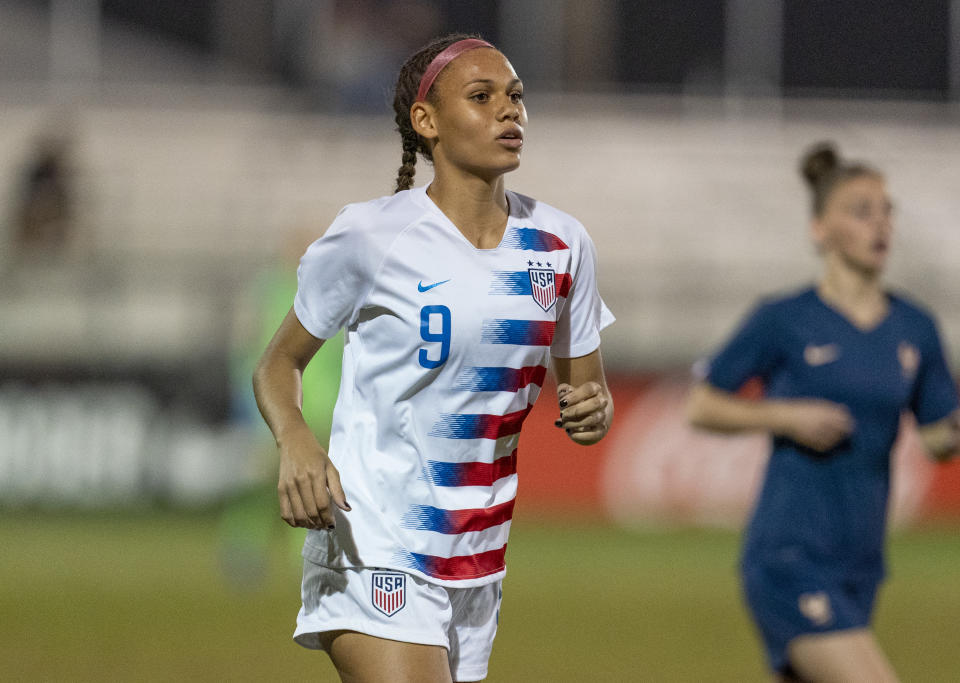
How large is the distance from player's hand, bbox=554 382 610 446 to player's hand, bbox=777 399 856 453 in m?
1.37

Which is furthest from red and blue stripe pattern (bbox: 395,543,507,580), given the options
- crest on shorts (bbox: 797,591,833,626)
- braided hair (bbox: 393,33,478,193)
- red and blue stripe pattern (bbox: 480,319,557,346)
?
crest on shorts (bbox: 797,591,833,626)

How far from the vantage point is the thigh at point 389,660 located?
3582mm

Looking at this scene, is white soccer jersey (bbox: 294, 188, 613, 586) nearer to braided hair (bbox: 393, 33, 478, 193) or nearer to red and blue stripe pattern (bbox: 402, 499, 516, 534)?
red and blue stripe pattern (bbox: 402, 499, 516, 534)

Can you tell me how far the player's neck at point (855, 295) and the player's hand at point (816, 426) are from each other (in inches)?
15.3

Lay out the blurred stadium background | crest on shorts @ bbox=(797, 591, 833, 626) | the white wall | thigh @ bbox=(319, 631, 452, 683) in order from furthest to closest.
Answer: the white wall → the blurred stadium background → crest on shorts @ bbox=(797, 591, 833, 626) → thigh @ bbox=(319, 631, 452, 683)

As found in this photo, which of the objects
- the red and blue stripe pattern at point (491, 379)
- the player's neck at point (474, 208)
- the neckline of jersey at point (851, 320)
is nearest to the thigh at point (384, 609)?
the red and blue stripe pattern at point (491, 379)

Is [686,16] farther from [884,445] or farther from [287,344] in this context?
[287,344]

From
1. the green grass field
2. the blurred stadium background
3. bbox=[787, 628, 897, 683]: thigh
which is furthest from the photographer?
the blurred stadium background

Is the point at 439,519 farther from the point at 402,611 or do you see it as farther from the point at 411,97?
the point at 411,97

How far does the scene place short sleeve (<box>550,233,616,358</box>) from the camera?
395 cm

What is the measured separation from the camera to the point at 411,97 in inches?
155

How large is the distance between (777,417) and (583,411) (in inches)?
60.6

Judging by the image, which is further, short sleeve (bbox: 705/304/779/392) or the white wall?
the white wall

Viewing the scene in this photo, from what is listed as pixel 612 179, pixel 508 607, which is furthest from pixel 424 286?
pixel 612 179
